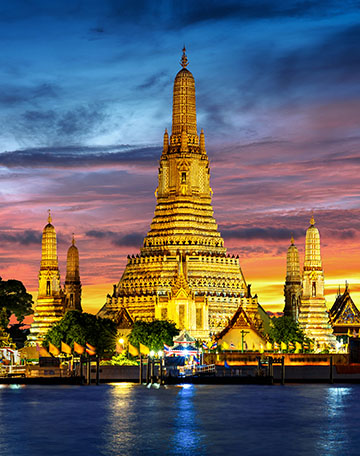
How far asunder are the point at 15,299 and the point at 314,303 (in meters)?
32.7

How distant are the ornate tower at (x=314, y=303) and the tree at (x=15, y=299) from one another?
99.5 ft

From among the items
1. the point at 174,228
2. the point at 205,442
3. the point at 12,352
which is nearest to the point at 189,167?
the point at 174,228

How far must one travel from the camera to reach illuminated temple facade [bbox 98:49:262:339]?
141m

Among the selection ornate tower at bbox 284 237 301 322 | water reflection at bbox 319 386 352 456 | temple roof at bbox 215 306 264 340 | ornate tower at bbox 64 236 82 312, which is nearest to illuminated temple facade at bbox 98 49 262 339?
temple roof at bbox 215 306 264 340

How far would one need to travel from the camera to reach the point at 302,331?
5650 inches

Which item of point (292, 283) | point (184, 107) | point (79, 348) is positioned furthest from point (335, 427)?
point (292, 283)

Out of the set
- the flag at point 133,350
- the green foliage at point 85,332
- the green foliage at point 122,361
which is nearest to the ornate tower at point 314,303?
the green foliage at point 85,332

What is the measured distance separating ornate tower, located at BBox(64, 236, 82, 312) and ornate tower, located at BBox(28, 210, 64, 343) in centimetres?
443

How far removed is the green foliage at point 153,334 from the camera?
132625 millimetres

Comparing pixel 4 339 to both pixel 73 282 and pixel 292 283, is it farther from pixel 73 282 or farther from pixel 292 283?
pixel 292 283

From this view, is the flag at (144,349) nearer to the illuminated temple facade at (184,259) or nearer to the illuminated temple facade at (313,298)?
the illuminated temple facade at (184,259)

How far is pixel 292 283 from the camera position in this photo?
156875 millimetres

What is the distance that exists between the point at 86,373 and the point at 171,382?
482 inches

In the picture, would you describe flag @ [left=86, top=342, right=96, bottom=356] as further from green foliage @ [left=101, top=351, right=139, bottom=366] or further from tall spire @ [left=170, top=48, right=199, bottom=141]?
tall spire @ [left=170, top=48, right=199, bottom=141]
